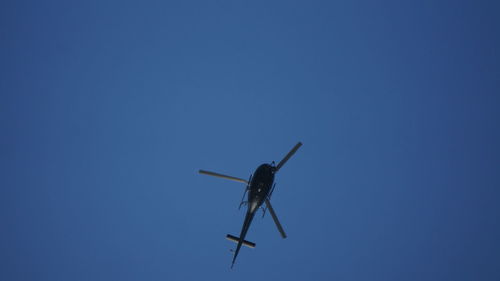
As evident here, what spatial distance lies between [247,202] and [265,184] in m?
1.58

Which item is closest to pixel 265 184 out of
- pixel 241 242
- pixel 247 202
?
pixel 247 202

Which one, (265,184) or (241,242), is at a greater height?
(265,184)

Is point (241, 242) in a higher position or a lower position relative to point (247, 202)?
lower

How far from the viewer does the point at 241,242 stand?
19.0 m

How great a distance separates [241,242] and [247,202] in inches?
93.6

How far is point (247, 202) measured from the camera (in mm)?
18844

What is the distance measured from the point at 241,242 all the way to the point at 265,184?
3.76 metres

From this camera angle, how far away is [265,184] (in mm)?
18359

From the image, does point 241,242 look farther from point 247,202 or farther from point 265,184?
point 265,184
